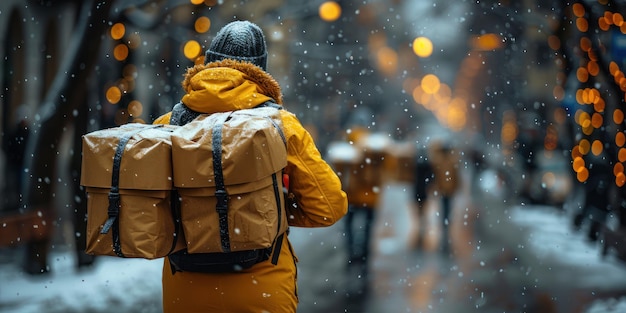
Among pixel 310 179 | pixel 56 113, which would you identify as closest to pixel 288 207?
pixel 310 179

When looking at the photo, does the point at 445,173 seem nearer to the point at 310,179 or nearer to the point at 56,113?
the point at 56,113

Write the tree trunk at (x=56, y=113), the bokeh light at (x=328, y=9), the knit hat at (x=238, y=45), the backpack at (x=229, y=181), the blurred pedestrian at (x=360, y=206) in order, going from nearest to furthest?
the backpack at (x=229, y=181) < the knit hat at (x=238, y=45) < the tree trunk at (x=56, y=113) < the blurred pedestrian at (x=360, y=206) < the bokeh light at (x=328, y=9)

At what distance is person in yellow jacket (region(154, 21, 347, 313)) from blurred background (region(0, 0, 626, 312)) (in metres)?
6.48

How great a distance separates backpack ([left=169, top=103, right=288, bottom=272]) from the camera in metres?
2.85

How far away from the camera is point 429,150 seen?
12992 millimetres

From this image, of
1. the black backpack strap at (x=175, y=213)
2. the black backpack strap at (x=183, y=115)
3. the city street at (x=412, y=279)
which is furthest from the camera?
the city street at (x=412, y=279)

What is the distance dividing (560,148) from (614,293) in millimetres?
15731

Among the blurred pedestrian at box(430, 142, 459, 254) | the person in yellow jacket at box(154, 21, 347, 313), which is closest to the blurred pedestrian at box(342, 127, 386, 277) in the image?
the blurred pedestrian at box(430, 142, 459, 254)

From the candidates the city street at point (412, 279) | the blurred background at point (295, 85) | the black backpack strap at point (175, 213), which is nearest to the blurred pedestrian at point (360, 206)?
the city street at point (412, 279)

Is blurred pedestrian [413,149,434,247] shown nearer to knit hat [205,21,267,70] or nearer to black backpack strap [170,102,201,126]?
knit hat [205,21,267,70]

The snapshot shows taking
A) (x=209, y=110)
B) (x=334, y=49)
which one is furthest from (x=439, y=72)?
(x=209, y=110)

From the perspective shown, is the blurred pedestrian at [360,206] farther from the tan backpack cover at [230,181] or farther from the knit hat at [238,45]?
the tan backpack cover at [230,181]

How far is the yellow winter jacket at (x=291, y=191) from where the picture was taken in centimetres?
319

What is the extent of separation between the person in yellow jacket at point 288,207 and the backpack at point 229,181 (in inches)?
6.5
